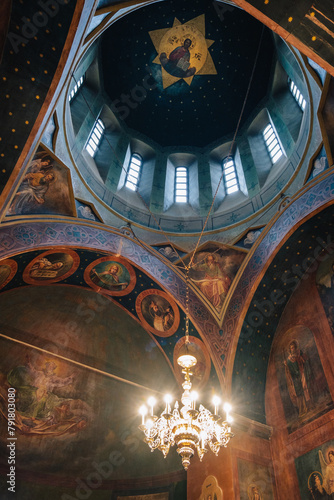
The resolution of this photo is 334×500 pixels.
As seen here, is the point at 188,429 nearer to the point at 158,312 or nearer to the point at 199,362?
the point at 199,362

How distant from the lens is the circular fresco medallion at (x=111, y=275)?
9844mm

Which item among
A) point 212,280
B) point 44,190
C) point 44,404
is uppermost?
point 44,190

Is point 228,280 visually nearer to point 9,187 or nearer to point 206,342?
point 206,342

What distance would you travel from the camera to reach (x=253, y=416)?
29.8 feet

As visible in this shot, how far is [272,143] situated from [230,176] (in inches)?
66.3

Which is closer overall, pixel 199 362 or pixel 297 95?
pixel 199 362

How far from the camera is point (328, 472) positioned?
7.38m

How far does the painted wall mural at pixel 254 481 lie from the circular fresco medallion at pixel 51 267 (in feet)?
19.5

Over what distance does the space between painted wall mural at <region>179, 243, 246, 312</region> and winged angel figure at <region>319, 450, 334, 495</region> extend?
4010mm

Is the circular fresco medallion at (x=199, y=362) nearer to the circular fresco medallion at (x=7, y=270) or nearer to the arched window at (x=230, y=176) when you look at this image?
the circular fresco medallion at (x=7, y=270)

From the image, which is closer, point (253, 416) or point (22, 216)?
point (22, 216)

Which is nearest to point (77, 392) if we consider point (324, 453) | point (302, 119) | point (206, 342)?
point (206, 342)

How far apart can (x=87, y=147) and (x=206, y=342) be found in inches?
260

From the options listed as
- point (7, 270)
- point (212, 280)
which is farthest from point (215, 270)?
point (7, 270)
